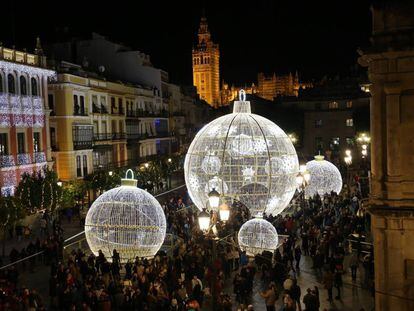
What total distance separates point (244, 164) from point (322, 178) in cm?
896

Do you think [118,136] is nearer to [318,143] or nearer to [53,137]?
[53,137]

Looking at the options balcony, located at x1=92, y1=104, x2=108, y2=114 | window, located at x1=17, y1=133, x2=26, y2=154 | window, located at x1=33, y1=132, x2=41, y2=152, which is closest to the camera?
window, located at x1=17, y1=133, x2=26, y2=154

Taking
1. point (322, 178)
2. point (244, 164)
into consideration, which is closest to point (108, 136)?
point (322, 178)

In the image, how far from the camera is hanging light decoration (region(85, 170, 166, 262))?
19.0m

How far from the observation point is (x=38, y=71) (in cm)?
3481

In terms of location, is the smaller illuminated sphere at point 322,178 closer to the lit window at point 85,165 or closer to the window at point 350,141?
the lit window at point 85,165

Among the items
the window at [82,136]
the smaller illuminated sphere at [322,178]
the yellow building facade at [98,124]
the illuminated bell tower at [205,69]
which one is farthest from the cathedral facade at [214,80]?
the smaller illuminated sphere at [322,178]

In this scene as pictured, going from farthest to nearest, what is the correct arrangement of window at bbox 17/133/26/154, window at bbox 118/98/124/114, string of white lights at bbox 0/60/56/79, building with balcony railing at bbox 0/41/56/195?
window at bbox 118/98/124/114 < window at bbox 17/133/26/154 < building with balcony railing at bbox 0/41/56/195 < string of white lights at bbox 0/60/56/79

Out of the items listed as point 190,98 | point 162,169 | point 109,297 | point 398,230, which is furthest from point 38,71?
point 190,98

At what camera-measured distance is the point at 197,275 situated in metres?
18.3

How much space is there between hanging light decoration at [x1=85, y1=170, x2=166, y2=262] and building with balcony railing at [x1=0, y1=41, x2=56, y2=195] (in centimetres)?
1365

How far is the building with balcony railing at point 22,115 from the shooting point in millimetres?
31469

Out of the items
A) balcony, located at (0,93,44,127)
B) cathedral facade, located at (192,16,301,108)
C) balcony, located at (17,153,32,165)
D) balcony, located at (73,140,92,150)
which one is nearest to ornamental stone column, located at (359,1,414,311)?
balcony, located at (0,93,44,127)

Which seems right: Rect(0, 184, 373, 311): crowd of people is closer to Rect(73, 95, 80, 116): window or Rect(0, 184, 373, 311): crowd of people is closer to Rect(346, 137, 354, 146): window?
Rect(73, 95, 80, 116): window
